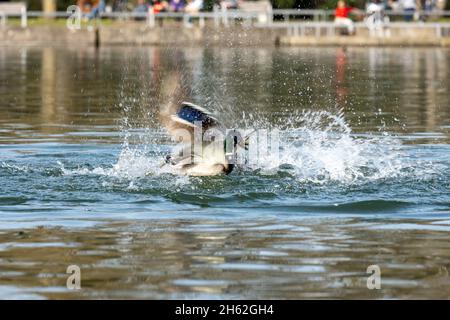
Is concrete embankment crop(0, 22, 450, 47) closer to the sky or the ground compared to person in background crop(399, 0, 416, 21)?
closer to the ground

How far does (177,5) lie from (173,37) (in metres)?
2.84

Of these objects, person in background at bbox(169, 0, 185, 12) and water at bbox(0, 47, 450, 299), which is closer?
water at bbox(0, 47, 450, 299)

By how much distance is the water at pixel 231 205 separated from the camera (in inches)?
333

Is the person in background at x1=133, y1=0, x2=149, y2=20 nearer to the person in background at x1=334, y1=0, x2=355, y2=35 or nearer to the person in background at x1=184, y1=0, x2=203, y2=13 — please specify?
the person in background at x1=184, y1=0, x2=203, y2=13

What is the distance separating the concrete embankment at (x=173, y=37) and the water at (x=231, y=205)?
21908 mm

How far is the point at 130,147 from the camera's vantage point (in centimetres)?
1614

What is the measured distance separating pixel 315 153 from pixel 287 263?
221 inches

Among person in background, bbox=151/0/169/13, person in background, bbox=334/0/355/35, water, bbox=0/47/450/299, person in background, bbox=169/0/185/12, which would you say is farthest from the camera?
person in background, bbox=151/0/169/13

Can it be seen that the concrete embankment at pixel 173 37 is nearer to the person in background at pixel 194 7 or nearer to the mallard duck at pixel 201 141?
the person in background at pixel 194 7

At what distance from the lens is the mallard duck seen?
12297 mm

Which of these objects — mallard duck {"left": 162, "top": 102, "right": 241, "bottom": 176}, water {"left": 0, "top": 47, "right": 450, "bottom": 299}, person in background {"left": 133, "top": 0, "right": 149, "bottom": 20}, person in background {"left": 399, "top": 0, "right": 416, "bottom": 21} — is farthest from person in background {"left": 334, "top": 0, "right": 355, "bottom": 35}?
mallard duck {"left": 162, "top": 102, "right": 241, "bottom": 176}

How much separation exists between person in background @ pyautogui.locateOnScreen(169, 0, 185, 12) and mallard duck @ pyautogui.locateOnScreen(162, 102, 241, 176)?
3687cm

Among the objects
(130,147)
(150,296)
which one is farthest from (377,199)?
(130,147)

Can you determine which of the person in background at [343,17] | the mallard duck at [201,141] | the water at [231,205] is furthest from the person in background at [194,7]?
the mallard duck at [201,141]
